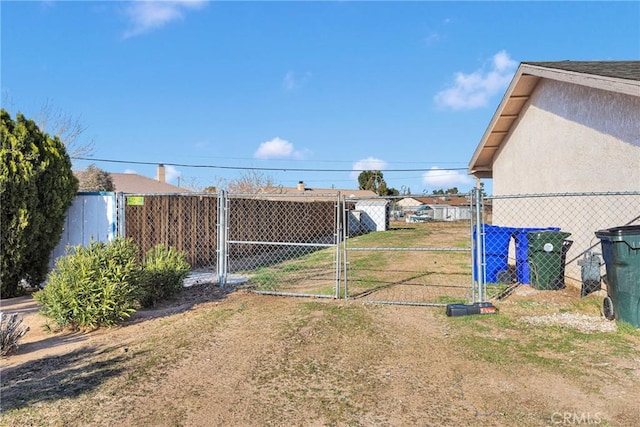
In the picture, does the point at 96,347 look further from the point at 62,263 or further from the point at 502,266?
the point at 502,266

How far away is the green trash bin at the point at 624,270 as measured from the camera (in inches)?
197

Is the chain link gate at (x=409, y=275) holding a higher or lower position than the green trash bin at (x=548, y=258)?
lower

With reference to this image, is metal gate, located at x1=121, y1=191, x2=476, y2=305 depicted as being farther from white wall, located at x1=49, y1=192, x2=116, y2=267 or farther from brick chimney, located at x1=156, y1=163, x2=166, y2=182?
brick chimney, located at x1=156, y1=163, x2=166, y2=182

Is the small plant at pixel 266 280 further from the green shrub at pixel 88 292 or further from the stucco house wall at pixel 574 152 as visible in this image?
the stucco house wall at pixel 574 152

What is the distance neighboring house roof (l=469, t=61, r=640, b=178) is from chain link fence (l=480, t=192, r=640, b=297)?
1.84 m

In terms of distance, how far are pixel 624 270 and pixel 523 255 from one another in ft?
10.5

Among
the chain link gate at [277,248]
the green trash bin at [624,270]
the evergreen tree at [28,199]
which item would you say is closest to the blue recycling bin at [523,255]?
the green trash bin at [624,270]

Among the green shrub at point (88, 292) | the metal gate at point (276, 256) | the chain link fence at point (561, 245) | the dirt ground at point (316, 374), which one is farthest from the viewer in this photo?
the metal gate at point (276, 256)

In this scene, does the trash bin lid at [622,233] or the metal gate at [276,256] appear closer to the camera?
the trash bin lid at [622,233]

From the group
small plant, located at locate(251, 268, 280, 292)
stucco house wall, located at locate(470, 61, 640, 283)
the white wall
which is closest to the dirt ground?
small plant, located at locate(251, 268, 280, 292)

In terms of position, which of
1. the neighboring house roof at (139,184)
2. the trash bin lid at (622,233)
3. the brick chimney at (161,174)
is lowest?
the trash bin lid at (622,233)

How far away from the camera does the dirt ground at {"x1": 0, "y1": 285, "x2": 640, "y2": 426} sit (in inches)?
128

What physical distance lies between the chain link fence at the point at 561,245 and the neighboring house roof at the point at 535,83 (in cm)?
184

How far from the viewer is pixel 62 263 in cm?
564
